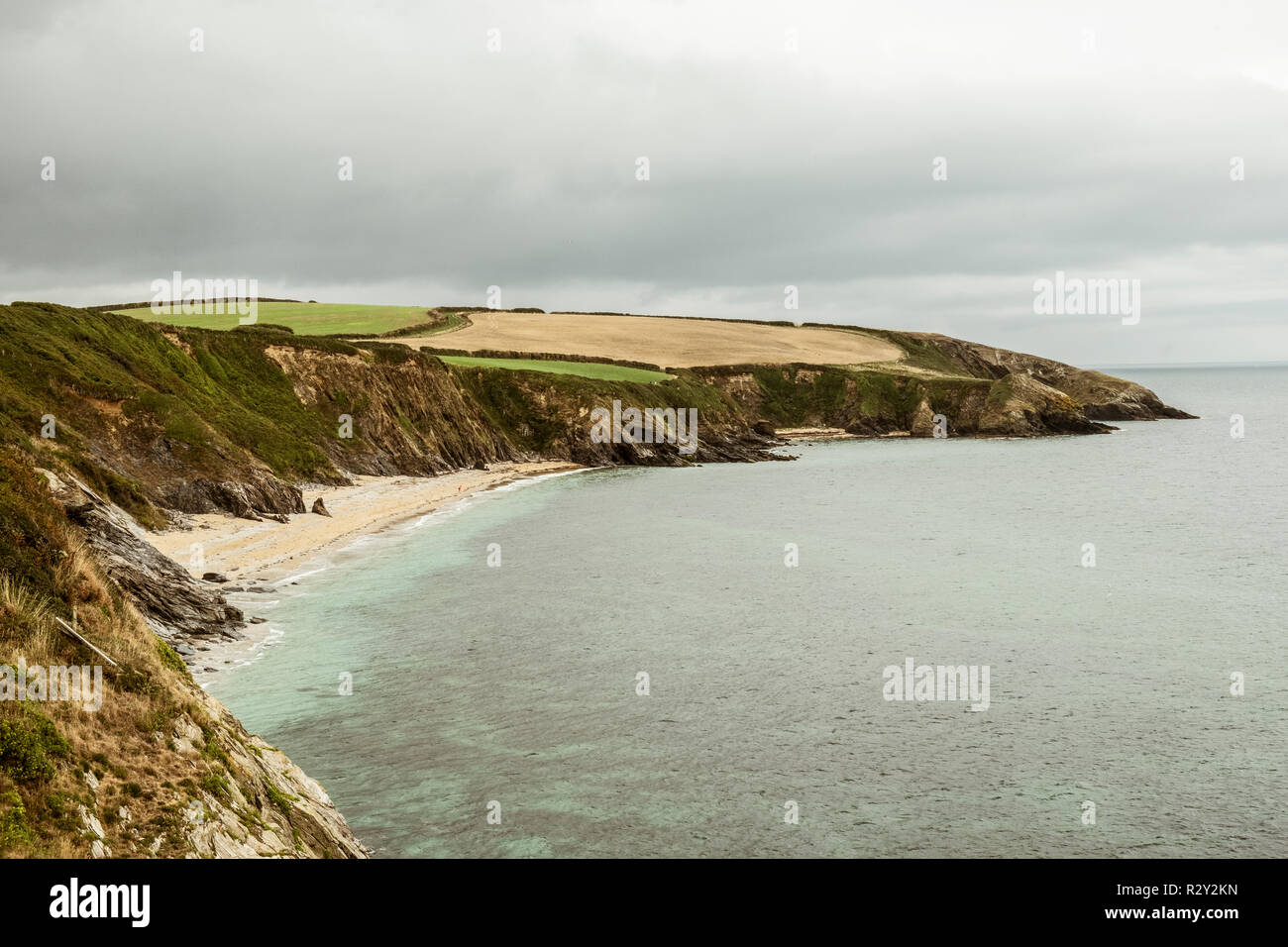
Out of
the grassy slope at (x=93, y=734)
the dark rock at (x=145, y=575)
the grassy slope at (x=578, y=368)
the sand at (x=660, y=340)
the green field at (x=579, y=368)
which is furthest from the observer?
the sand at (x=660, y=340)

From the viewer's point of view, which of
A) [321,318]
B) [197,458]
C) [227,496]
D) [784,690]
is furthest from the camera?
[321,318]

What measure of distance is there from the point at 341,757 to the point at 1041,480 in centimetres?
7170

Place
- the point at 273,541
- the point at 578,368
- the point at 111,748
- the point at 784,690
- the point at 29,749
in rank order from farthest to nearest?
the point at 578,368 < the point at 273,541 < the point at 784,690 < the point at 111,748 < the point at 29,749

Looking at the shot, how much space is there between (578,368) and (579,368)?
143 millimetres

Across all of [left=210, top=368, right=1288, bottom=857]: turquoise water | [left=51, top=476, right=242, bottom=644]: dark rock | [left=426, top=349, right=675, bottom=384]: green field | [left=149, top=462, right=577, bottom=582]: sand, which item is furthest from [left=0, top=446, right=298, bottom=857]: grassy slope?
[left=426, top=349, right=675, bottom=384]: green field

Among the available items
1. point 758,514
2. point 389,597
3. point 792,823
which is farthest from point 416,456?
point 792,823

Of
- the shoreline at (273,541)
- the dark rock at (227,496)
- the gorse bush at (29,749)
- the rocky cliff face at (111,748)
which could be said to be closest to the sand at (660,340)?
the shoreline at (273,541)

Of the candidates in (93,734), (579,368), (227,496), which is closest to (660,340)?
(579,368)

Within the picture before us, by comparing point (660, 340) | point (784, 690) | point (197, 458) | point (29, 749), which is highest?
point (660, 340)

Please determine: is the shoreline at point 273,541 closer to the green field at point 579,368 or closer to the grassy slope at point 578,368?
the green field at point 579,368

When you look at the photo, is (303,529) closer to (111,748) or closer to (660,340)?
(111,748)

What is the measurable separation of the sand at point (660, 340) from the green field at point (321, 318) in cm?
859

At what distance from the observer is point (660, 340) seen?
161375 millimetres

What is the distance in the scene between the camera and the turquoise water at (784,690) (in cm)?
1659
